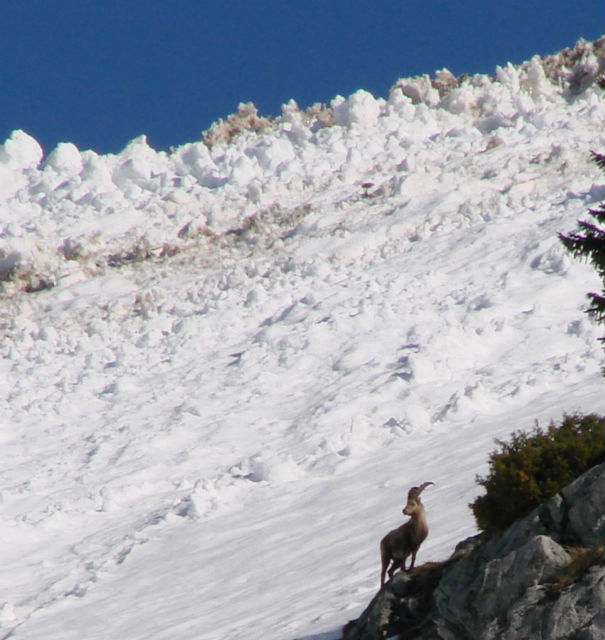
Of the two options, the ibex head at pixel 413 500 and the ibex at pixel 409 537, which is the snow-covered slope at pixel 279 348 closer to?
the ibex at pixel 409 537

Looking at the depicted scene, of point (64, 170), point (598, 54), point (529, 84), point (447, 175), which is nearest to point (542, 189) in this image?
point (447, 175)

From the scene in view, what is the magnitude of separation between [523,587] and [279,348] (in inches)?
1014

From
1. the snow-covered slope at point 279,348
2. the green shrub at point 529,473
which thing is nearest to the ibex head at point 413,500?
the green shrub at point 529,473

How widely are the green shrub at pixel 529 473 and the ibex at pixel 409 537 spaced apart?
2.62 ft

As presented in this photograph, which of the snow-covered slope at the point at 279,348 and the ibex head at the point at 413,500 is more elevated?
the snow-covered slope at the point at 279,348

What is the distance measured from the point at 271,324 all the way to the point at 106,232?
16859 mm

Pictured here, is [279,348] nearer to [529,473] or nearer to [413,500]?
[413,500]

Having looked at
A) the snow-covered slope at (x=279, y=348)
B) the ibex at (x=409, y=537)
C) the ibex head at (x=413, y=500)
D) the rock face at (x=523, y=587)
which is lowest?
the rock face at (x=523, y=587)

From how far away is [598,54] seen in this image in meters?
68.6

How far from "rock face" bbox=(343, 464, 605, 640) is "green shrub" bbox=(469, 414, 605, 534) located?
1.48 feet

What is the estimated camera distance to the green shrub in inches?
612

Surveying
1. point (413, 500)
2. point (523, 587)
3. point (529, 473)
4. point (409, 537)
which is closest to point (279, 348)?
point (409, 537)

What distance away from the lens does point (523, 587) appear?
14.0 m

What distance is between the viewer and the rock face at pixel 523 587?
43.3 feet
